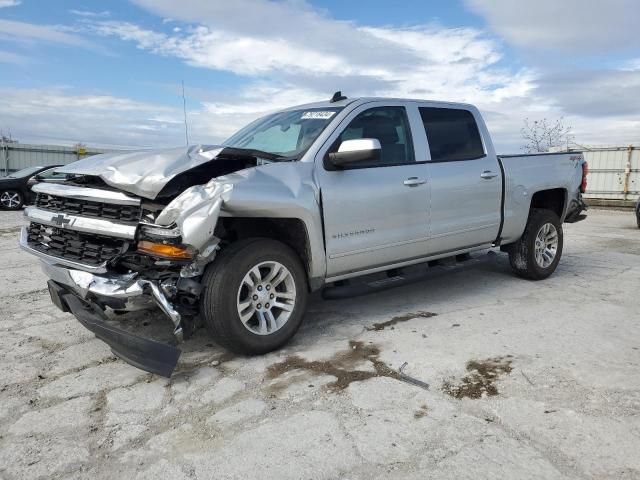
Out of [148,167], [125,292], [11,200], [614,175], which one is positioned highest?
[148,167]

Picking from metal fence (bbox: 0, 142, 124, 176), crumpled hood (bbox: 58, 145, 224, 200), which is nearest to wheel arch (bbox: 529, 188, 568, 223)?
crumpled hood (bbox: 58, 145, 224, 200)

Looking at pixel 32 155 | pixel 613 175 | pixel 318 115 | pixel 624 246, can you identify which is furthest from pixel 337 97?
pixel 32 155

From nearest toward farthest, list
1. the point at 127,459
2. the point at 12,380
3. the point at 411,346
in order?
the point at 127,459
the point at 12,380
the point at 411,346

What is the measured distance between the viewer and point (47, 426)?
9.43 ft

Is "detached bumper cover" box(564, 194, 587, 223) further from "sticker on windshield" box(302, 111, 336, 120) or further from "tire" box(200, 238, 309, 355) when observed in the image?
"tire" box(200, 238, 309, 355)

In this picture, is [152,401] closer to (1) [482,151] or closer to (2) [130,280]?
(2) [130,280]

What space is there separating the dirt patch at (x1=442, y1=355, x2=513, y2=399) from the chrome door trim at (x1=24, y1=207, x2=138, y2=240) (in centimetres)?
223

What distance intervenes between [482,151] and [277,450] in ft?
12.6

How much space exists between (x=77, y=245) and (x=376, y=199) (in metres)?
2.26

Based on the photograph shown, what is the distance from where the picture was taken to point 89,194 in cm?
357

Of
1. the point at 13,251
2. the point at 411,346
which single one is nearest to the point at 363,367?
the point at 411,346

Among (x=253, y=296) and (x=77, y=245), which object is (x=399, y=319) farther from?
(x=77, y=245)

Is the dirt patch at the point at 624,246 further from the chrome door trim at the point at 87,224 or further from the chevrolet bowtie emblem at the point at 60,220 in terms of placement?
the chevrolet bowtie emblem at the point at 60,220

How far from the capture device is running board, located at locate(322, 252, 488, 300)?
4.19 m
